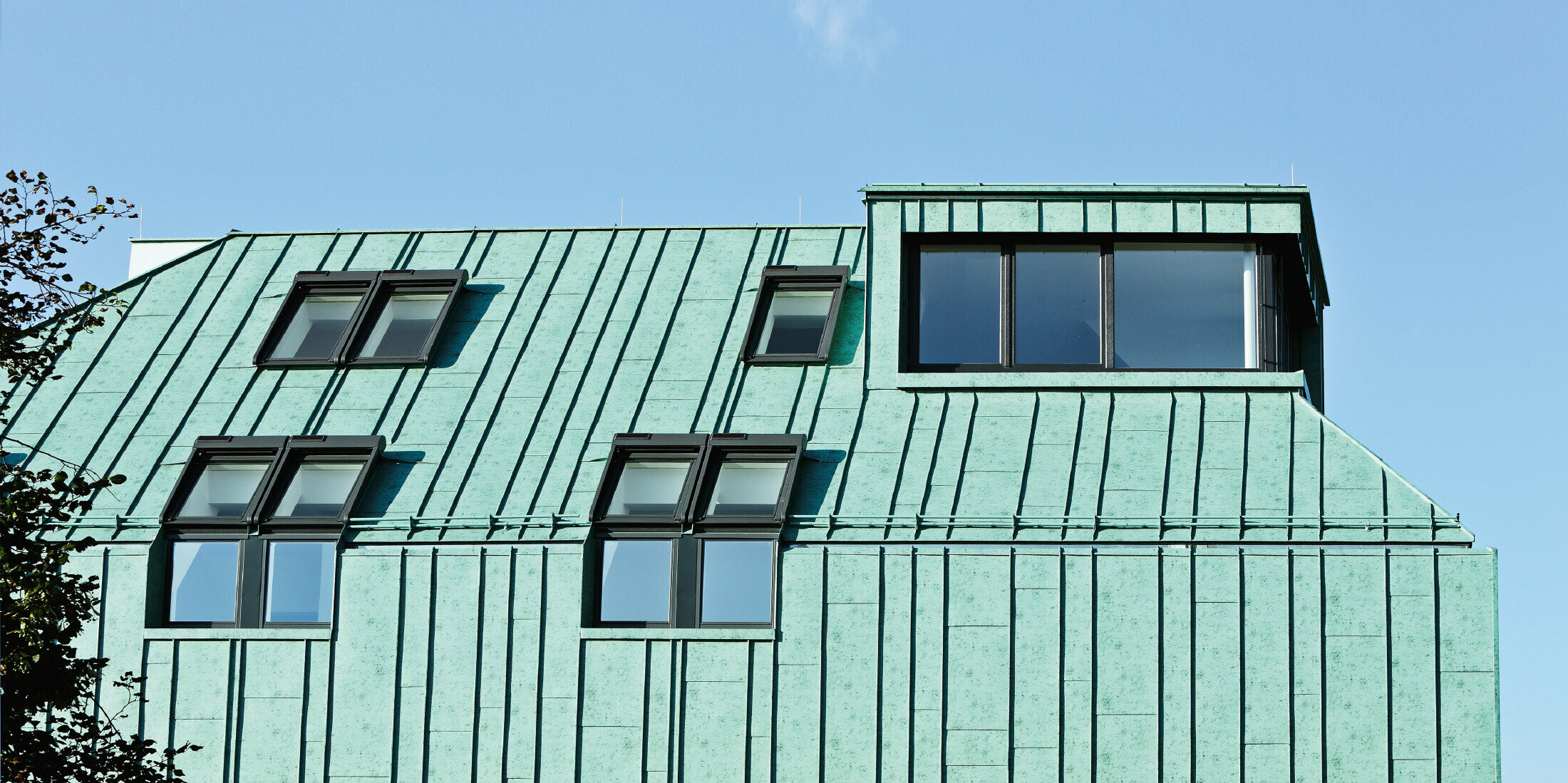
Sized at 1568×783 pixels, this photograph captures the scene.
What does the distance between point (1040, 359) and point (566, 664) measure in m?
6.81

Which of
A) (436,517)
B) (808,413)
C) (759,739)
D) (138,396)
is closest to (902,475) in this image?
(808,413)

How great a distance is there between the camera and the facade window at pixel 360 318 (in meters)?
22.8

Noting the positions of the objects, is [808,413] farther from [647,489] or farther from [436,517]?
[436,517]

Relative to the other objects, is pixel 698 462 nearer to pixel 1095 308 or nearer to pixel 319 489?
pixel 319 489

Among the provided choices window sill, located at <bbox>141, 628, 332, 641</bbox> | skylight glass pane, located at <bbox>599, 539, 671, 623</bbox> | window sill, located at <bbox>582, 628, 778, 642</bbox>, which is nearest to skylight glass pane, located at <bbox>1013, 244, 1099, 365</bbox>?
window sill, located at <bbox>582, 628, 778, 642</bbox>

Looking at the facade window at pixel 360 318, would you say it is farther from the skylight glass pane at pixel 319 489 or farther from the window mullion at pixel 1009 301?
the window mullion at pixel 1009 301

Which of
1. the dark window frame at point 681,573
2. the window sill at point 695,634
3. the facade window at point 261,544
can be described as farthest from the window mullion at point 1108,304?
the facade window at point 261,544

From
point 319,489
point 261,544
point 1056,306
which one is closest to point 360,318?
point 319,489

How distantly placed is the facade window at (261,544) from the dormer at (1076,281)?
21.5 ft

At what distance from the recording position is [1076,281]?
21.8 metres

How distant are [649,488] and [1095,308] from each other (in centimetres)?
584

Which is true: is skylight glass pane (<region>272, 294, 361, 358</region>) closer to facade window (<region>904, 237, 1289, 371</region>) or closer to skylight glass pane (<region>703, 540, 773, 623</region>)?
skylight glass pane (<region>703, 540, 773, 623</region>)

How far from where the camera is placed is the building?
715 inches

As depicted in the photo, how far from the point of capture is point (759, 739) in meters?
18.5
